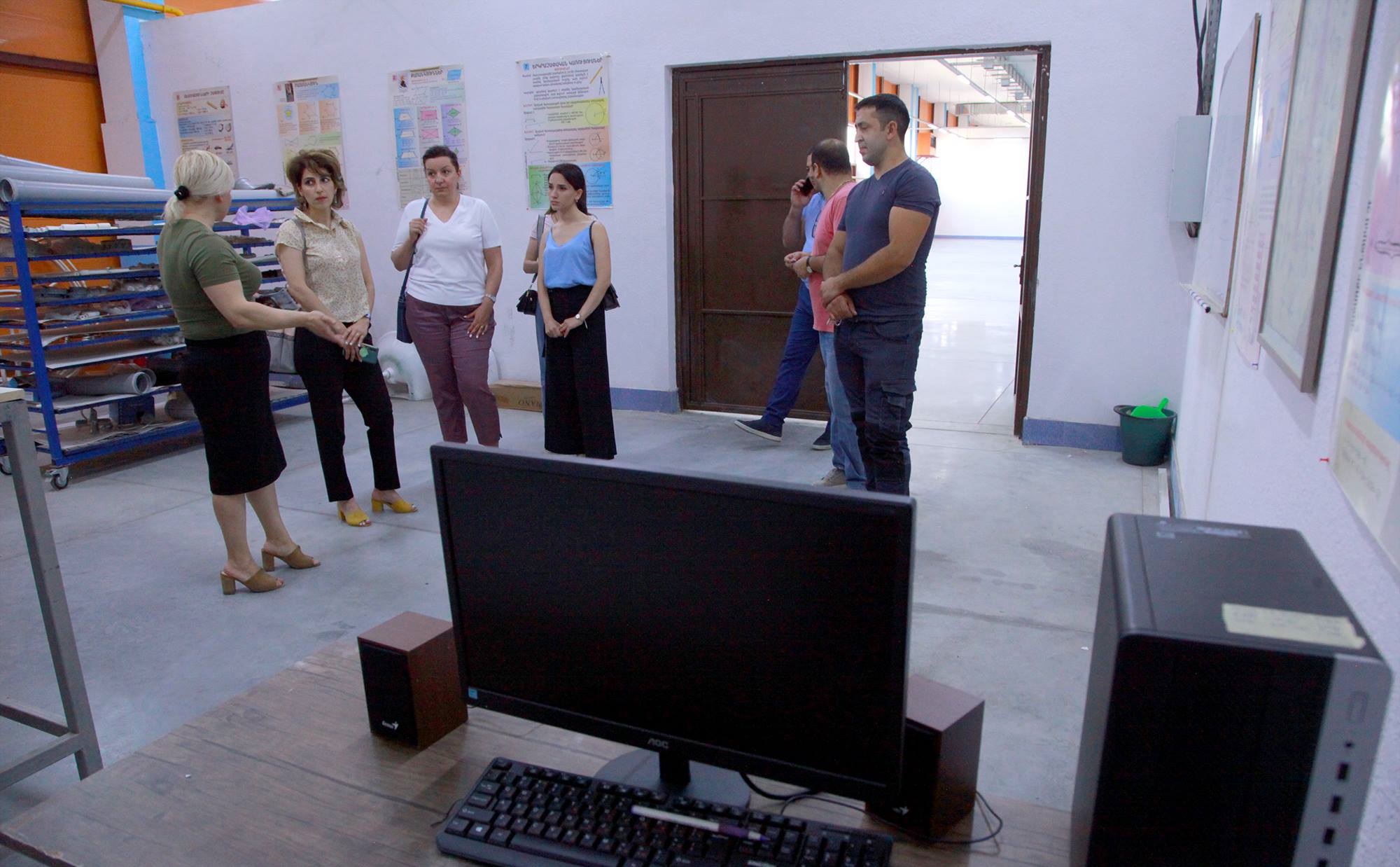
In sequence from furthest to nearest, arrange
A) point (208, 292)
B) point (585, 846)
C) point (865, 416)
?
point (865, 416) → point (208, 292) → point (585, 846)

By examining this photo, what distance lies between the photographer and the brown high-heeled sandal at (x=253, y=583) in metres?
3.04

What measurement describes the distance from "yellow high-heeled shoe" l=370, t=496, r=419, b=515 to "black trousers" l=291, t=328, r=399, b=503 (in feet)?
0.22

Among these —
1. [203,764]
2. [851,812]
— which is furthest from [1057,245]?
[203,764]

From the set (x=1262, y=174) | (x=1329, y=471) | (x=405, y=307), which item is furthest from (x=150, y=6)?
(x=1329, y=471)

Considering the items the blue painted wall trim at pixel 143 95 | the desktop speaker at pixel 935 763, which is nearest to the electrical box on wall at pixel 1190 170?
the desktop speaker at pixel 935 763

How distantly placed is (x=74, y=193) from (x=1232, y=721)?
4947 mm

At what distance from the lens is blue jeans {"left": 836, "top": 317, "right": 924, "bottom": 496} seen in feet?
9.78

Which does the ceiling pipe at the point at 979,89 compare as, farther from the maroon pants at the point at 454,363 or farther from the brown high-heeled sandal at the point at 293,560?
the brown high-heeled sandal at the point at 293,560

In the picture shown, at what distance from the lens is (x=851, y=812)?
1.07 m

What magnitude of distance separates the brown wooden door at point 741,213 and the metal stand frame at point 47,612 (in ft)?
12.2

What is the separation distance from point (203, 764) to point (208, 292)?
181cm

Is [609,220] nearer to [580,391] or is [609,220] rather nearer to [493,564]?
[580,391]

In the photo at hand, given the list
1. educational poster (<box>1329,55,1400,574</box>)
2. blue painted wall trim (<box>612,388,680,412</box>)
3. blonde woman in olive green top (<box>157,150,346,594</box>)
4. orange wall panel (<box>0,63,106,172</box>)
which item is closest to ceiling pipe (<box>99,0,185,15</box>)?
orange wall panel (<box>0,63,106,172</box>)

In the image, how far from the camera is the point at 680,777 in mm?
1089
